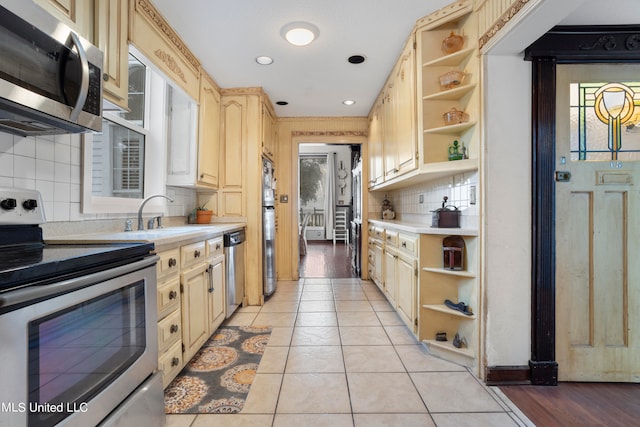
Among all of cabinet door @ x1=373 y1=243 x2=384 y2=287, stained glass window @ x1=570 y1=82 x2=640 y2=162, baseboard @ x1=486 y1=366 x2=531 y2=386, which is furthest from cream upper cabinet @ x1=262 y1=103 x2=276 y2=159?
baseboard @ x1=486 y1=366 x2=531 y2=386

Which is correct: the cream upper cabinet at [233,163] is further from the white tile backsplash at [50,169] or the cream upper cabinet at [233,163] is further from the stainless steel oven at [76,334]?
the stainless steel oven at [76,334]

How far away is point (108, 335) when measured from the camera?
3.66ft

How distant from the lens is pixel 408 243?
8.09ft

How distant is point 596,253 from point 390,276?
161cm

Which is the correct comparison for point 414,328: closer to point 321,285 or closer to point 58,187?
point 321,285

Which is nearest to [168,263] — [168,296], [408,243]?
[168,296]

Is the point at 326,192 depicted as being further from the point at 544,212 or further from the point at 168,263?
the point at 168,263

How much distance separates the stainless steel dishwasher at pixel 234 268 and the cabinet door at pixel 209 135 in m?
0.63

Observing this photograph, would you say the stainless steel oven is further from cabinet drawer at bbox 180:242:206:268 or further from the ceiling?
the ceiling

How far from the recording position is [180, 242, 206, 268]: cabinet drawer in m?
1.89

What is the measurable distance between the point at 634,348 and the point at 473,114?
1731mm

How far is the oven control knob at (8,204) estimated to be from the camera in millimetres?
1234

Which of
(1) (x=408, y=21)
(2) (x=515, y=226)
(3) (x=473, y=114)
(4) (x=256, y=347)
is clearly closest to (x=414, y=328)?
(2) (x=515, y=226)

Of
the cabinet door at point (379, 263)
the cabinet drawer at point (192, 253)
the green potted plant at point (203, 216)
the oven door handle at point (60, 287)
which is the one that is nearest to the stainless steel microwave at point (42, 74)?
the oven door handle at point (60, 287)
